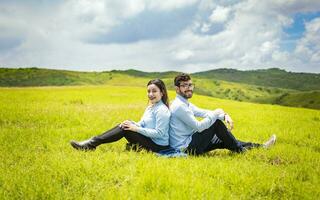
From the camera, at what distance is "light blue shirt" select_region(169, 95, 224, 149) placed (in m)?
10.2

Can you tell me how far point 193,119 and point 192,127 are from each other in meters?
0.30

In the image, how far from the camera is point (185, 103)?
34.4 feet

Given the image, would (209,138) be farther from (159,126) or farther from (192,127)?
(159,126)

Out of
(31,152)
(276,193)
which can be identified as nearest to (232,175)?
(276,193)

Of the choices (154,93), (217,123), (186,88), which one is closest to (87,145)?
(154,93)

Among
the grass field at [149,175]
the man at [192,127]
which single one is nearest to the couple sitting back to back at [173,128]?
the man at [192,127]

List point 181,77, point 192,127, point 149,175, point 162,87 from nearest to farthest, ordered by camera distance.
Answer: point 149,175
point 181,77
point 192,127
point 162,87

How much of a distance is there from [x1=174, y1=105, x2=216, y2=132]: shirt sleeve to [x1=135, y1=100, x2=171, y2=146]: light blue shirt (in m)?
0.44

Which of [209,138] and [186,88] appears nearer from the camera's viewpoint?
[186,88]

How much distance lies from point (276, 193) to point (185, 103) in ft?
12.5

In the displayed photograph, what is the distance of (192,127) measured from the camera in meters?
10.3

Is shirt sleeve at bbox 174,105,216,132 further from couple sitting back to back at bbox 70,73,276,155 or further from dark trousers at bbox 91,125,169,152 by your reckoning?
dark trousers at bbox 91,125,169,152

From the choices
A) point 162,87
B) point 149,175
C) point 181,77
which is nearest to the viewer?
point 149,175

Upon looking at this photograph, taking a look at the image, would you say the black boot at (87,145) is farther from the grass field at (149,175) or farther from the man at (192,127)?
the man at (192,127)
